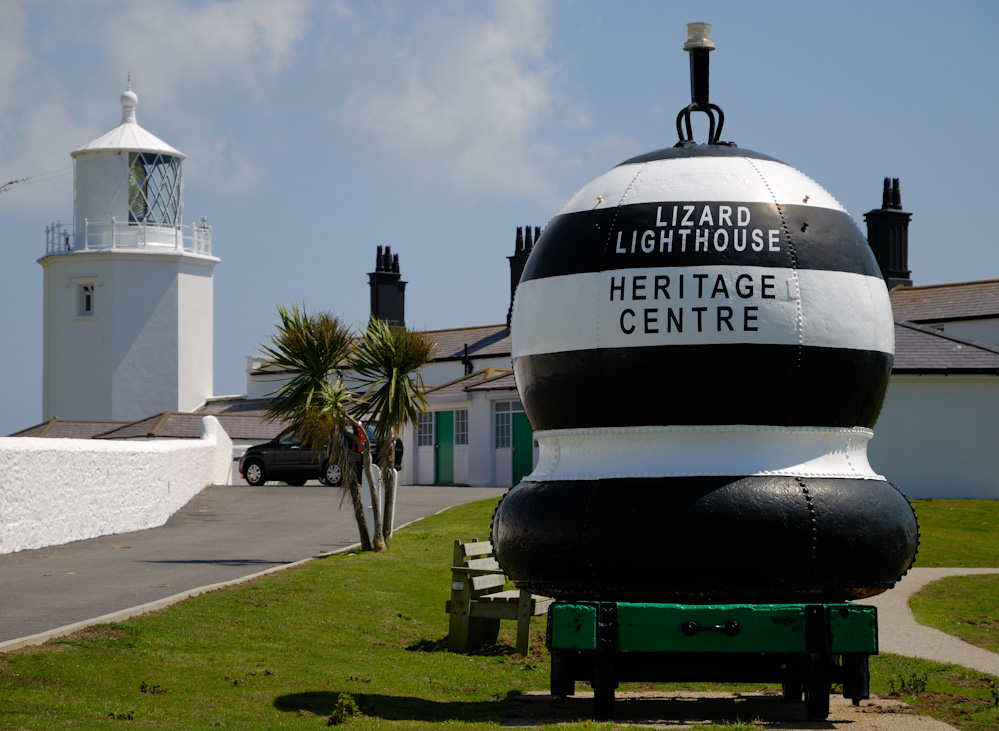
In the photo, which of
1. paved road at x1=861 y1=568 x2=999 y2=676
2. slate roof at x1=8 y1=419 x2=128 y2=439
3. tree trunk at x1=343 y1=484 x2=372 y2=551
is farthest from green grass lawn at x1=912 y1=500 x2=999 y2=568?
slate roof at x1=8 y1=419 x2=128 y2=439

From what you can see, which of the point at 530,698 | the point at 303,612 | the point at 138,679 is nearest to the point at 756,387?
the point at 530,698

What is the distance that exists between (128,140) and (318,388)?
36.8m

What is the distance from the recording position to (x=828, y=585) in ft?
28.2

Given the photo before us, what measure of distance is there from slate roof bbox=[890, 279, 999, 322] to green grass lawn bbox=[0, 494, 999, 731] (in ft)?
88.1

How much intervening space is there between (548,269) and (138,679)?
13.5 ft

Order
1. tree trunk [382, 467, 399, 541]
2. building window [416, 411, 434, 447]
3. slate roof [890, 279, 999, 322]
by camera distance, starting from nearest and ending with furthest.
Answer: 1. tree trunk [382, 467, 399, 541]
2. slate roof [890, 279, 999, 322]
3. building window [416, 411, 434, 447]

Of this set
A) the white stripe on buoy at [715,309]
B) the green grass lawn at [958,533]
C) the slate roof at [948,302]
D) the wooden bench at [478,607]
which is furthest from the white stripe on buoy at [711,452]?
the slate roof at [948,302]

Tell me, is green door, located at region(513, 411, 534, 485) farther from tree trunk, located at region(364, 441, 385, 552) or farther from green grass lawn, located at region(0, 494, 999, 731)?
green grass lawn, located at region(0, 494, 999, 731)

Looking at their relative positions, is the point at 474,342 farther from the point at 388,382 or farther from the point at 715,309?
the point at 715,309

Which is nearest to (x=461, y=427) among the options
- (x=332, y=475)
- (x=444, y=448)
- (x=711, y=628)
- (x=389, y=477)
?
(x=444, y=448)

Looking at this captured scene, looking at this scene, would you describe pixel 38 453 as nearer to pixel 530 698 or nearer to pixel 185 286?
pixel 530 698

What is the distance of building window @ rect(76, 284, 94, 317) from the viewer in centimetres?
5456

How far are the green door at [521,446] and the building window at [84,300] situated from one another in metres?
25.8

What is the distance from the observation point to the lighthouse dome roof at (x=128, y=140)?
53.4 m
